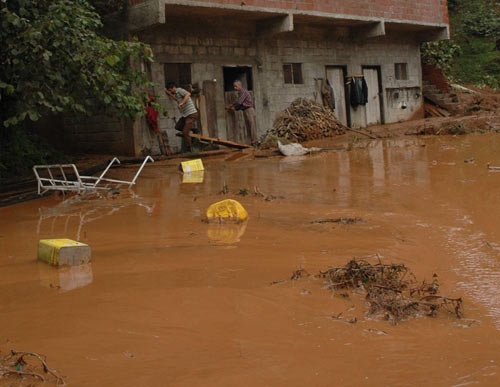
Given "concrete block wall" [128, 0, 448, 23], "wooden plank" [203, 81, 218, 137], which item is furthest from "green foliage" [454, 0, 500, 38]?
"wooden plank" [203, 81, 218, 137]

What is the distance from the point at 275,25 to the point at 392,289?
41.3ft

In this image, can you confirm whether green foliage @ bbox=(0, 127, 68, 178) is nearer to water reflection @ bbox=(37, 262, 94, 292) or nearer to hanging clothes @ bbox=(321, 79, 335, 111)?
water reflection @ bbox=(37, 262, 94, 292)

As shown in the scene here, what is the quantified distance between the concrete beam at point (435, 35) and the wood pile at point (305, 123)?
5.90 m

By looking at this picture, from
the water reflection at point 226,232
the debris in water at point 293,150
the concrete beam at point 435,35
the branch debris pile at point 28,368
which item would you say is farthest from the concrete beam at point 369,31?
the branch debris pile at point 28,368

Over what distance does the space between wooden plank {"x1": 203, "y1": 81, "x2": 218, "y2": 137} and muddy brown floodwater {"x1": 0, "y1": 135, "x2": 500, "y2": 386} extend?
705cm

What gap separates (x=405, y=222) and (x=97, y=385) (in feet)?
12.7

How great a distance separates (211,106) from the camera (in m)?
14.8

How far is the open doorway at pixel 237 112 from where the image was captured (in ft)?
50.1

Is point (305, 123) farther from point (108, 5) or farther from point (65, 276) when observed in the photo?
point (65, 276)

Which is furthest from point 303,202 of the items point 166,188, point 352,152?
point 352,152

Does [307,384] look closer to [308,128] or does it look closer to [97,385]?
[97,385]

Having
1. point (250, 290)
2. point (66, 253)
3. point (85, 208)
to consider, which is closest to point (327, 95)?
point (85, 208)

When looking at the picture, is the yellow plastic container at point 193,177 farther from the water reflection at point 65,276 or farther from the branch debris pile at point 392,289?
the branch debris pile at point 392,289

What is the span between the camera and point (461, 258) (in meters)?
4.45
